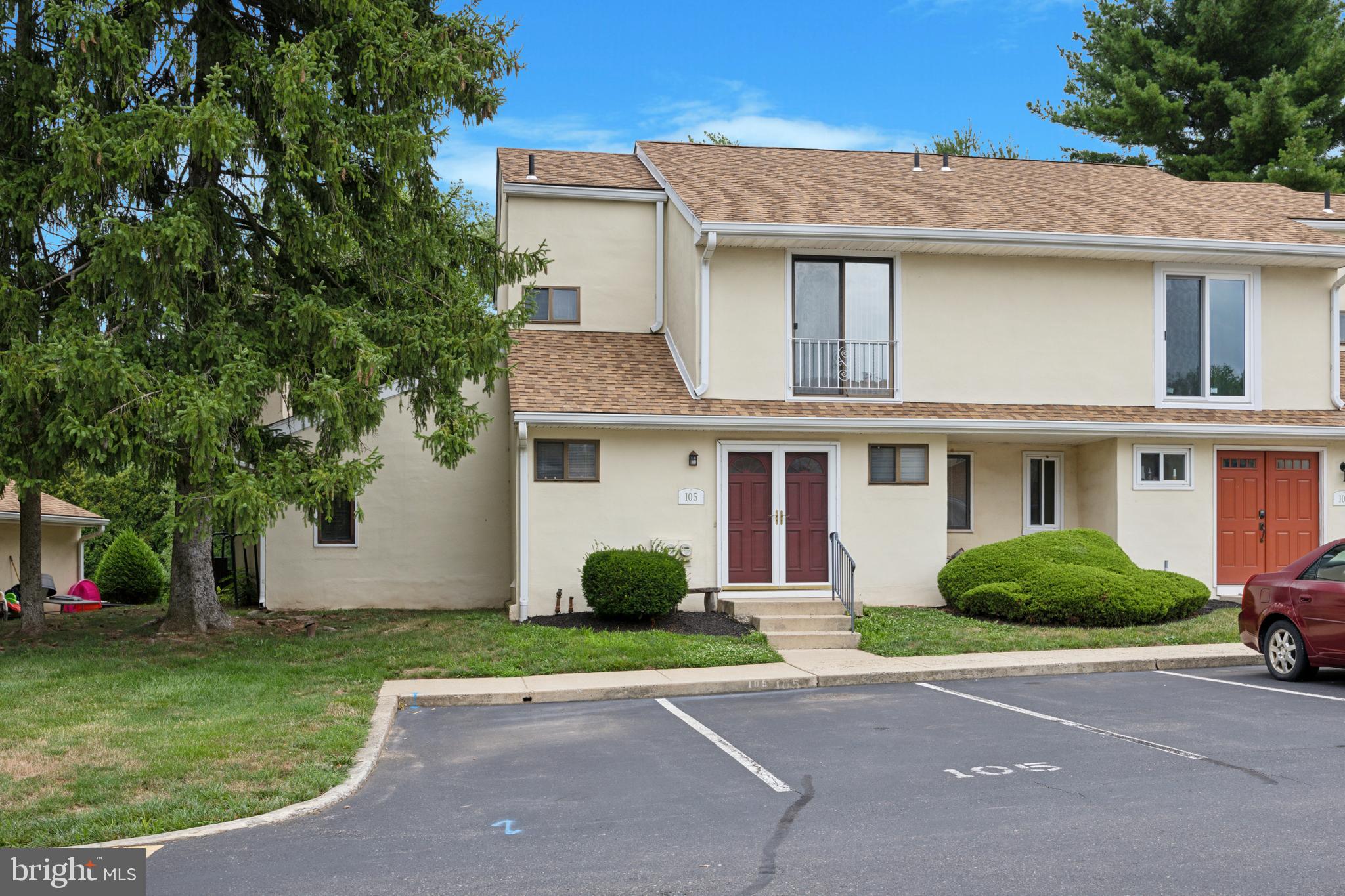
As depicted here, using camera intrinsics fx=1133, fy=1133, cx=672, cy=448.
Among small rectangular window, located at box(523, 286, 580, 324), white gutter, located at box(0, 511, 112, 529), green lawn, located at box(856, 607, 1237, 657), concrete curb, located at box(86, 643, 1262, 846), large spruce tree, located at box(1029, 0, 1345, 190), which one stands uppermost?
large spruce tree, located at box(1029, 0, 1345, 190)

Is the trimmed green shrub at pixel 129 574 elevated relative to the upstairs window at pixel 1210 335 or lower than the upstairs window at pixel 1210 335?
lower

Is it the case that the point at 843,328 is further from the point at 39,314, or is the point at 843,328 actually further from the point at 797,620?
the point at 39,314

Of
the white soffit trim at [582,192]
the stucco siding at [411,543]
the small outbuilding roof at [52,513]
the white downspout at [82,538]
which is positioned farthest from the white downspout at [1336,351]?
the white downspout at [82,538]

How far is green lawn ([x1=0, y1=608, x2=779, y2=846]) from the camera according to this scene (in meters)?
6.88

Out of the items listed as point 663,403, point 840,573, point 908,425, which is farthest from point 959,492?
point 663,403

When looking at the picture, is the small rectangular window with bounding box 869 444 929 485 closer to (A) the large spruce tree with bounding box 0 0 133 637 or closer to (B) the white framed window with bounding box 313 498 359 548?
(B) the white framed window with bounding box 313 498 359 548

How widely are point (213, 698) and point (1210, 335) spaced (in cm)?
1544

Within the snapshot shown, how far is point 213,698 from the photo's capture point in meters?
10.5

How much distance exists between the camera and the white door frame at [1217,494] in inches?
694

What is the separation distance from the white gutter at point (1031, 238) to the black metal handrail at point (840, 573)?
4475 mm

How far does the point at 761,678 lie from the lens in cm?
1224

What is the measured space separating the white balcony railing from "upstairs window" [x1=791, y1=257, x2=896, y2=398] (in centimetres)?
1

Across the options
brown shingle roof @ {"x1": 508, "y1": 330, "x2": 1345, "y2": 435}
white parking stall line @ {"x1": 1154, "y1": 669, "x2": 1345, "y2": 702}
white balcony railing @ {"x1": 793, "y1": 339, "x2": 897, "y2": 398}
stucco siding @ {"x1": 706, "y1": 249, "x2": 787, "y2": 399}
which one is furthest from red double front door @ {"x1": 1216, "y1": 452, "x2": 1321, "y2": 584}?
stucco siding @ {"x1": 706, "y1": 249, "x2": 787, "y2": 399}

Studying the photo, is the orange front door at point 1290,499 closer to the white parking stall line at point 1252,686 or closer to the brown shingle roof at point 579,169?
the white parking stall line at point 1252,686
